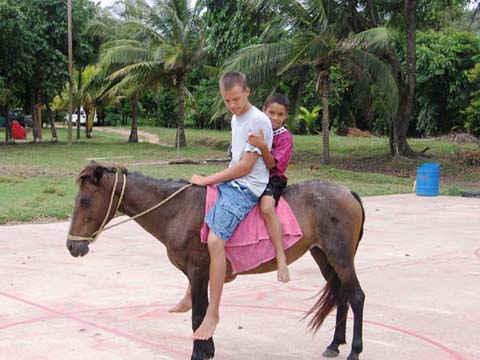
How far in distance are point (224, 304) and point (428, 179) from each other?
11598 millimetres

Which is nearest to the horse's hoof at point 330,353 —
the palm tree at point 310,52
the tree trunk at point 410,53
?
the palm tree at point 310,52

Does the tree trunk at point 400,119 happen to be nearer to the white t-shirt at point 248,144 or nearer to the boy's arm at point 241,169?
the white t-shirt at point 248,144

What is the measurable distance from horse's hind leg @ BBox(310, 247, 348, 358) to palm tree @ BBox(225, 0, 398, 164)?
16011 mm

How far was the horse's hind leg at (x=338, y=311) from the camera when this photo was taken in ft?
16.4

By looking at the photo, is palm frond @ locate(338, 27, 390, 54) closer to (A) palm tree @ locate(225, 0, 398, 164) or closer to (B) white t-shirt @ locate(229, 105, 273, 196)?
(A) palm tree @ locate(225, 0, 398, 164)

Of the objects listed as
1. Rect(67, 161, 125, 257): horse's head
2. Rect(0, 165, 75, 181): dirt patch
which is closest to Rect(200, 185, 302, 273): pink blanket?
Rect(67, 161, 125, 257): horse's head

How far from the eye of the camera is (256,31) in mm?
25000

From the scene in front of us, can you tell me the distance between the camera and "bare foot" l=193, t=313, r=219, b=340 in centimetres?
444

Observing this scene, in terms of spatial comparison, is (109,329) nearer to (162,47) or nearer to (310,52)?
(310,52)

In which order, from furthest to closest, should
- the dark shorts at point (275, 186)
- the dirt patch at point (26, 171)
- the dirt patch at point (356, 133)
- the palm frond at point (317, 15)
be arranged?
1. the dirt patch at point (356, 133)
2. the palm frond at point (317, 15)
3. the dirt patch at point (26, 171)
4. the dark shorts at point (275, 186)

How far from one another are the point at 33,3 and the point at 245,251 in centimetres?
2775

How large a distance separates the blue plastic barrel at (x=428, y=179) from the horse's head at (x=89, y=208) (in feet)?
44.1

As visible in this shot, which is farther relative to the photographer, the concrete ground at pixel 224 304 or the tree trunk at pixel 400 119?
the tree trunk at pixel 400 119

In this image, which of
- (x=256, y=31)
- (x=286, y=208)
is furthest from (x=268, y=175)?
(x=256, y=31)
